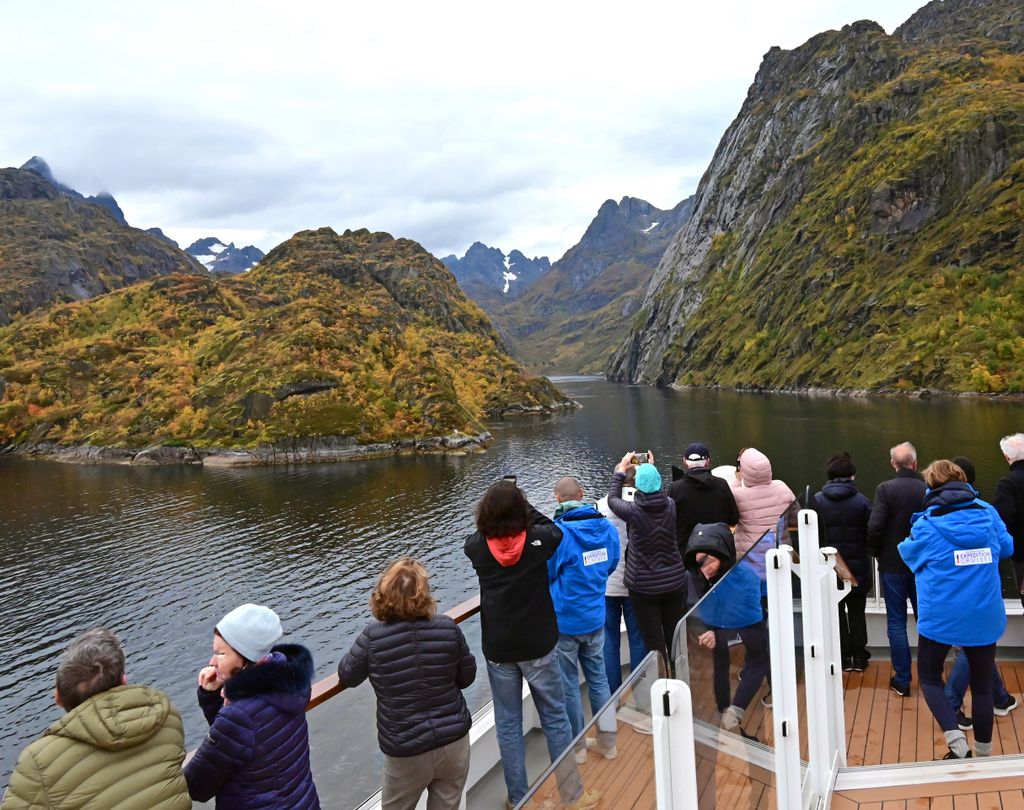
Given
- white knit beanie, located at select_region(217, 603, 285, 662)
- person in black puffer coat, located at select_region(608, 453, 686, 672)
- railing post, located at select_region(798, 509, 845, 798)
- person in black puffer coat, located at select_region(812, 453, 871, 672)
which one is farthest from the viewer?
person in black puffer coat, located at select_region(812, 453, 871, 672)

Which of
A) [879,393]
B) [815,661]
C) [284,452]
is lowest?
[284,452]

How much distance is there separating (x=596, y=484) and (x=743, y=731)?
156 ft

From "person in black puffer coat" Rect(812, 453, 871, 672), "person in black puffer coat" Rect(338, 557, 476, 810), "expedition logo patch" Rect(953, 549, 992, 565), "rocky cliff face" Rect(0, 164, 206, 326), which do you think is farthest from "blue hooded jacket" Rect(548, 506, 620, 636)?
"rocky cliff face" Rect(0, 164, 206, 326)

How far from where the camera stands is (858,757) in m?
5.66

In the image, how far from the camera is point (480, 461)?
67188 mm

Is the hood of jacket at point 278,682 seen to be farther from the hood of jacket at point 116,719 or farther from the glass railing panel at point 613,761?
the glass railing panel at point 613,761

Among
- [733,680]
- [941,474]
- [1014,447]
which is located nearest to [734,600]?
[733,680]

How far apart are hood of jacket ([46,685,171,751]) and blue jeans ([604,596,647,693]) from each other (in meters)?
4.77

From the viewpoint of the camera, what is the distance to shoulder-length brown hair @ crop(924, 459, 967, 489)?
548cm

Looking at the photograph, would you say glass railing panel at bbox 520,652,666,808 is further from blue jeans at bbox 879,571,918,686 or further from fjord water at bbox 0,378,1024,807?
blue jeans at bbox 879,571,918,686

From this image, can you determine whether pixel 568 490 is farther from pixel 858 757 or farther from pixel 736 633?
pixel 858 757

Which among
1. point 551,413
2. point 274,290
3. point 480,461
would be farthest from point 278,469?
point 274,290

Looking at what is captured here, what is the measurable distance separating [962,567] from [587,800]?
457 centimetres

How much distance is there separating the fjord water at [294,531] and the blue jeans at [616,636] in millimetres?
2682
